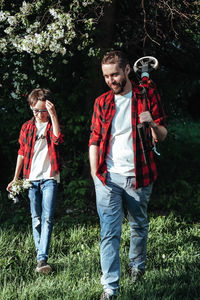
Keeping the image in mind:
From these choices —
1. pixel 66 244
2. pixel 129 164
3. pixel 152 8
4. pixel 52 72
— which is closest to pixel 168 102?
pixel 152 8

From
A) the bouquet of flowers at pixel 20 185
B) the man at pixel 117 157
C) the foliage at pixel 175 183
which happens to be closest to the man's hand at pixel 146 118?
the man at pixel 117 157

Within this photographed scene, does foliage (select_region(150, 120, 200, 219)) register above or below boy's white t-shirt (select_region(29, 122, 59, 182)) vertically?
below

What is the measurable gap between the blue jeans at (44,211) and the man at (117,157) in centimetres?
74

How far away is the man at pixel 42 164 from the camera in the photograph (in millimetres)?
3773

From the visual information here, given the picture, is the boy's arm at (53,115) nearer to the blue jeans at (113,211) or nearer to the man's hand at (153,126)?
the blue jeans at (113,211)

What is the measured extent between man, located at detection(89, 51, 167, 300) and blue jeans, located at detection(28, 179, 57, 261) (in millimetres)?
738

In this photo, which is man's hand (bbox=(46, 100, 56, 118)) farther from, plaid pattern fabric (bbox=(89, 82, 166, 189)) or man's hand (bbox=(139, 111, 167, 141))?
man's hand (bbox=(139, 111, 167, 141))

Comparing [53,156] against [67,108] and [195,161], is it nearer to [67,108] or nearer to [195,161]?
[67,108]

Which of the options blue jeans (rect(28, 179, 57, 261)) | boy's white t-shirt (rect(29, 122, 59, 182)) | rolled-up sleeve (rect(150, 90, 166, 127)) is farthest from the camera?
boy's white t-shirt (rect(29, 122, 59, 182))

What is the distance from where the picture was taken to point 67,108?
564 centimetres

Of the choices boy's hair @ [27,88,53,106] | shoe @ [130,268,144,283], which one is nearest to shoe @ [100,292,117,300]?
shoe @ [130,268,144,283]

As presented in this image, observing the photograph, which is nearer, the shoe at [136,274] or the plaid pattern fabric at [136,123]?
the plaid pattern fabric at [136,123]

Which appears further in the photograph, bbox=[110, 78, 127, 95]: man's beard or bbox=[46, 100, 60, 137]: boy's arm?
bbox=[46, 100, 60, 137]: boy's arm

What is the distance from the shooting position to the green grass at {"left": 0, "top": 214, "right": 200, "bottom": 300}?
316cm
